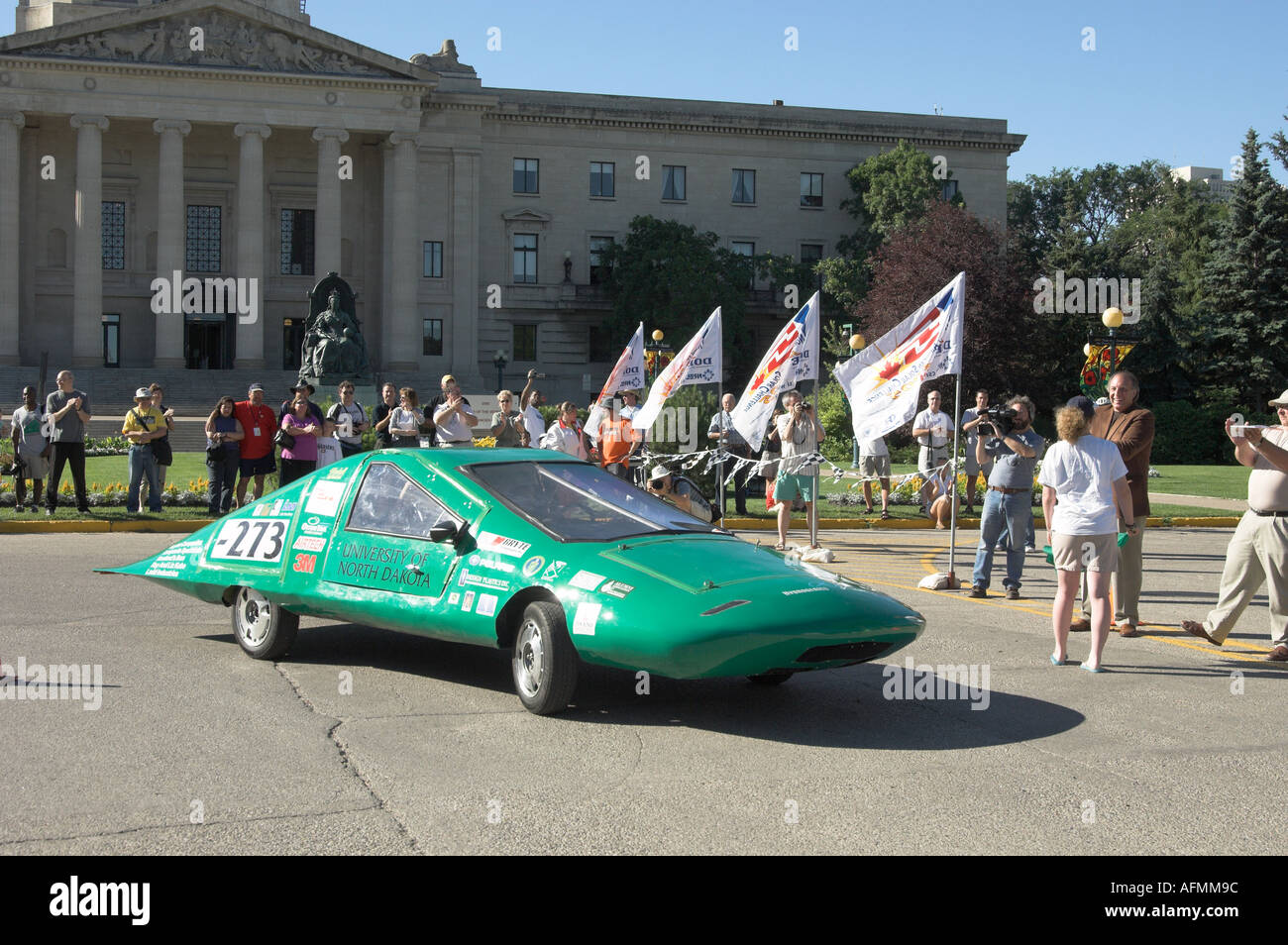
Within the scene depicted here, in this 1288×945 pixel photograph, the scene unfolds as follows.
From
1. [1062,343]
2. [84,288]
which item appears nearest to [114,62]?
[84,288]

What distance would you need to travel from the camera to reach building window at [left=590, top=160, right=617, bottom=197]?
7381 centimetres

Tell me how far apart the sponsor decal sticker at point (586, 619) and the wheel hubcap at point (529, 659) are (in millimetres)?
276

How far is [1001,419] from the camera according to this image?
40.3 ft

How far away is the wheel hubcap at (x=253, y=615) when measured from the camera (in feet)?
30.7

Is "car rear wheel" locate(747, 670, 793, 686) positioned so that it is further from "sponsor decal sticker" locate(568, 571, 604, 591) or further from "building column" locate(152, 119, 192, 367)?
"building column" locate(152, 119, 192, 367)

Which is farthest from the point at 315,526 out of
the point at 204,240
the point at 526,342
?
the point at 526,342

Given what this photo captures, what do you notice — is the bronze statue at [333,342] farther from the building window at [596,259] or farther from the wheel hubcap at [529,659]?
the wheel hubcap at [529,659]

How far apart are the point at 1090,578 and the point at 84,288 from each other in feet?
199

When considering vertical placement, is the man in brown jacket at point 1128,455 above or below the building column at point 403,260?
below

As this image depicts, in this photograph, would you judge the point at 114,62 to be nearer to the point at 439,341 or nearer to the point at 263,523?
the point at 439,341

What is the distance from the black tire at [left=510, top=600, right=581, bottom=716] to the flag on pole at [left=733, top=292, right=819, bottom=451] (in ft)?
31.8

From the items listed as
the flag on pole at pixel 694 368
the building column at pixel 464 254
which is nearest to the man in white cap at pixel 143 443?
the flag on pole at pixel 694 368

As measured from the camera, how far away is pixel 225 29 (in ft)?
206
